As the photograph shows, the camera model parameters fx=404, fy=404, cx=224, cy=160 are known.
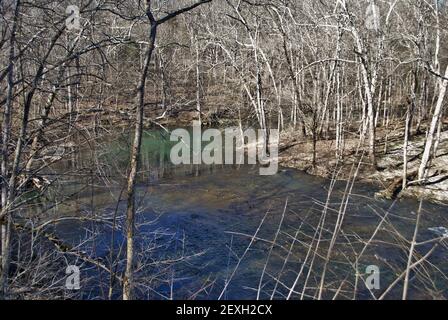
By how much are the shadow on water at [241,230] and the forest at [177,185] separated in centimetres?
6

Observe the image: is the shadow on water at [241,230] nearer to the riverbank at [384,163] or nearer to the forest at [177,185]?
the forest at [177,185]

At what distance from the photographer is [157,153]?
22375 mm

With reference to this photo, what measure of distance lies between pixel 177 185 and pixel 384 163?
858cm

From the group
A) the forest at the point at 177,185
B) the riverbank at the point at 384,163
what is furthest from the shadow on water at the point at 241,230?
the riverbank at the point at 384,163

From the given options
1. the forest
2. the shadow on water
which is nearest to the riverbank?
the forest

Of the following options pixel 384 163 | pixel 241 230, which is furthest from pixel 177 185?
pixel 384 163

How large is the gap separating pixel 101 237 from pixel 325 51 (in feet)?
54.0

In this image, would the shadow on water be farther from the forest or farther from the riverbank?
the riverbank

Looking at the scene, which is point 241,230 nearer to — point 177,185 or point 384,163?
point 177,185

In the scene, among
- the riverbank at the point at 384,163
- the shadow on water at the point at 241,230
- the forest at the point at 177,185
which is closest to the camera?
the forest at the point at 177,185

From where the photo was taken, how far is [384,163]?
1675cm

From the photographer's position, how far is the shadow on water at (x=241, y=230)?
8367mm

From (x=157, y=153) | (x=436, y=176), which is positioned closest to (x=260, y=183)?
(x=436, y=176)
